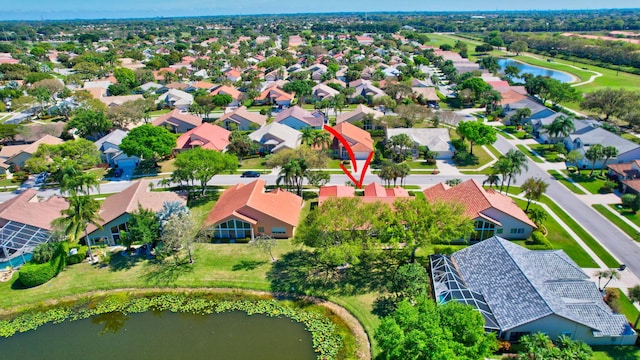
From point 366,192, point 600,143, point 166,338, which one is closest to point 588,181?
point 600,143

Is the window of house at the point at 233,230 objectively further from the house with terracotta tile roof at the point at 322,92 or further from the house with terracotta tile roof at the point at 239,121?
the house with terracotta tile roof at the point at 322,92

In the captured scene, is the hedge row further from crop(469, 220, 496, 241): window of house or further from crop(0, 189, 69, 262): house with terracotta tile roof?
crop(469, 220, 496, 241): window of house

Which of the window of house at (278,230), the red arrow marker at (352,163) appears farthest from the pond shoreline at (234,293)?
the red arrow marker at (352,163)

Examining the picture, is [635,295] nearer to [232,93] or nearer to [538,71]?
[232,93]

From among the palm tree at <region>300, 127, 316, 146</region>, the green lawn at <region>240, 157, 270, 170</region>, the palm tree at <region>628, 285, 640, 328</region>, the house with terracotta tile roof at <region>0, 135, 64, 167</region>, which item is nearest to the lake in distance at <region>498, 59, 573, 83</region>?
the palm tree at <region>300, 127, 316, 146</region>

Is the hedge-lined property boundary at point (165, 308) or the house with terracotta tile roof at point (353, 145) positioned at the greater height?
the house with terracotta tile roof at point (353, 145)

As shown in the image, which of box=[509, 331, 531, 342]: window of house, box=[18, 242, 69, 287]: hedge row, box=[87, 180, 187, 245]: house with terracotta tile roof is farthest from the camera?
box=[87, 180, 187, 245]: house with terracotta tile roof
